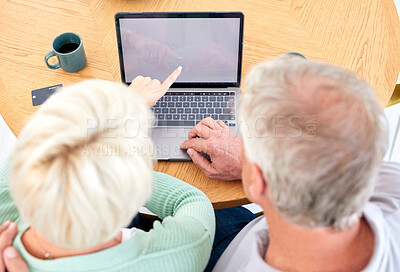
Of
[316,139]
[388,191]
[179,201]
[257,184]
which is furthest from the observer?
[179,201]

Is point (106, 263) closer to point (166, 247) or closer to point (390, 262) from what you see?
point (166, 247)

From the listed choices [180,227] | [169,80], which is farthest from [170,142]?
[180,227]

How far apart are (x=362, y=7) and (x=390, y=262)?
98cm

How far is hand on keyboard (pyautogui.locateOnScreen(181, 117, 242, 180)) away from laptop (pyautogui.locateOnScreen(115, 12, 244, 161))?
4cm

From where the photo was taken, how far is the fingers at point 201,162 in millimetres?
1023

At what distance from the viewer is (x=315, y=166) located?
1.85ft

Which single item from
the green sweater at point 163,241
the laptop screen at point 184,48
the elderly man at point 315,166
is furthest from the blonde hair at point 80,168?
the laptop screen at point 184,48

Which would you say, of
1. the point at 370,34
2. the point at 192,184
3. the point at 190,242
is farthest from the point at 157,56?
the point at 370,34

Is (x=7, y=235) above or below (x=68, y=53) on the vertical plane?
below

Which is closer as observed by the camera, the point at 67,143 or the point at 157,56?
the point at 67,143

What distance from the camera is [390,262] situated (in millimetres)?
686

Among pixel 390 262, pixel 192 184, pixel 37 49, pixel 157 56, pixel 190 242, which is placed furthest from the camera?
pixel 37 49

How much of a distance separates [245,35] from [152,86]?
0.39 meters

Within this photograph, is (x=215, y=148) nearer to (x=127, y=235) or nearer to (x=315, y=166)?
(x=127, y=235)
